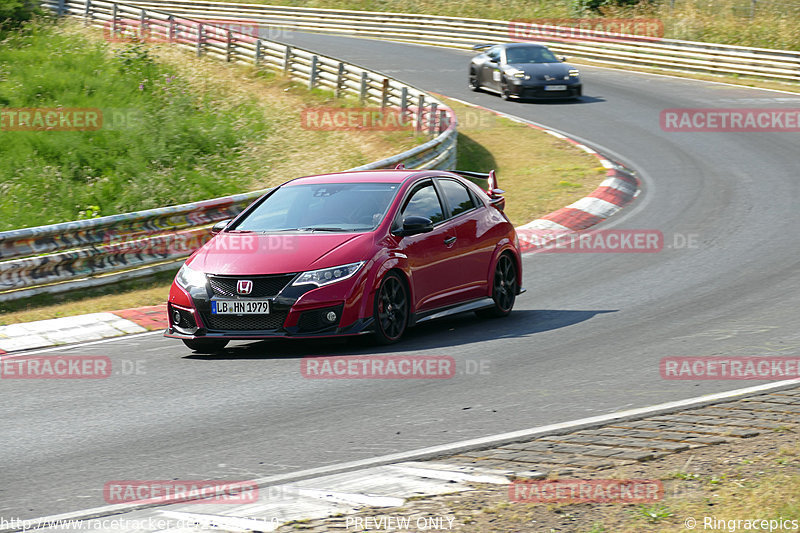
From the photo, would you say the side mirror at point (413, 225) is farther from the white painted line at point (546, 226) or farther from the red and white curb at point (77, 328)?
the white painted line at point (546, 226)

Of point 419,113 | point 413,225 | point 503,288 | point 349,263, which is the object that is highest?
point 413,225

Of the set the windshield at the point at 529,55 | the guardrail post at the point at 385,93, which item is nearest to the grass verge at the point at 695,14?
the windshield at the point at 529,55

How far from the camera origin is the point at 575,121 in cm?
2702

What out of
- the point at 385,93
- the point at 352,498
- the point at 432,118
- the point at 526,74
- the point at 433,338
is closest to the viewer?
the point at 352,498

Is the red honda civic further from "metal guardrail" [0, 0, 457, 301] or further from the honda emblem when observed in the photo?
"metal guardrail" [0, 0, 457, 301]

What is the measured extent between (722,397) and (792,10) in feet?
117

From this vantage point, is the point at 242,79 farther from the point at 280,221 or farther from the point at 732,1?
the point at 280,221

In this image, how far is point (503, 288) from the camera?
37.8 feet

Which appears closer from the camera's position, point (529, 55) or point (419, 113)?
point (419, 113)

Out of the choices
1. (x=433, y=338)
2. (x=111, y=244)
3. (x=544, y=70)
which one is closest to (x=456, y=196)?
(x=433, y=338)

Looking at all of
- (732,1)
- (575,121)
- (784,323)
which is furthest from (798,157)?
(732,1)

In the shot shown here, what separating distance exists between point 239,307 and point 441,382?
76.5 inches

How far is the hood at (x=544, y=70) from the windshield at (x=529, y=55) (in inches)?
8.9

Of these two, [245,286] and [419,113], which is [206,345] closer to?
[245,286]
